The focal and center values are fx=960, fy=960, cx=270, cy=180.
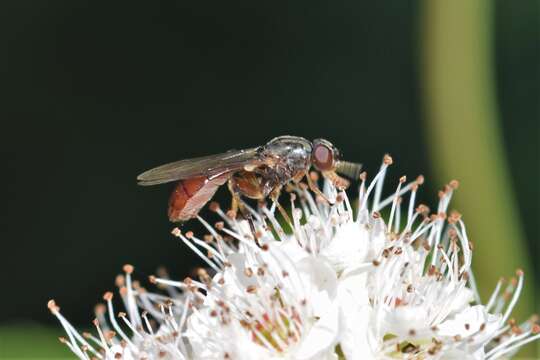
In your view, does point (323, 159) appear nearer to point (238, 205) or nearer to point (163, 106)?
point (238, 205)

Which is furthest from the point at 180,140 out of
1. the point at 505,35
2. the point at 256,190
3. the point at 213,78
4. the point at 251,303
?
the point at 251,303

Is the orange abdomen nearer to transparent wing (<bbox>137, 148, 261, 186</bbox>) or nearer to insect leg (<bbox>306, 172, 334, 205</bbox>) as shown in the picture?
transparent wing (<bbox>137, 148, 261, 186</bbox>)

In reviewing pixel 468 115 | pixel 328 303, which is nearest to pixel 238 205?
pixel 328 303

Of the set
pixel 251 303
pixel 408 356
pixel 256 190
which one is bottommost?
pixel 408 356

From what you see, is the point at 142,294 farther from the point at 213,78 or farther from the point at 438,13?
the point at 213,78

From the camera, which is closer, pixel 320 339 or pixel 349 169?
pixel 320 339

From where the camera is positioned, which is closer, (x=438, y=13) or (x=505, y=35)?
(x=438, y=13)
